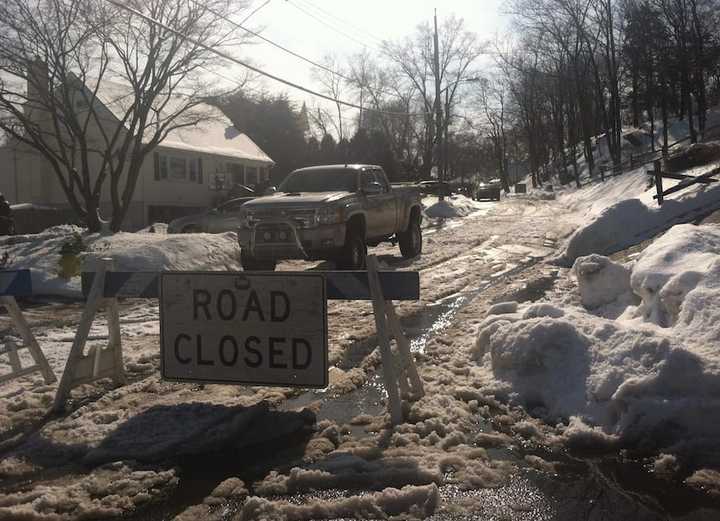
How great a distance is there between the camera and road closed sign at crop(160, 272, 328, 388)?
4559 millimetres

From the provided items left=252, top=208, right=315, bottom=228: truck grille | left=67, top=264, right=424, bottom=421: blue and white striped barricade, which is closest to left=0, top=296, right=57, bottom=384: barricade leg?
left=67, top=264, right=424, bottom=421: blue and white striped barricade

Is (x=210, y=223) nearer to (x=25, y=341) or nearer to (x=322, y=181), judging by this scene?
(x=322, y=181)

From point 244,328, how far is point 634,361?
8.70ft

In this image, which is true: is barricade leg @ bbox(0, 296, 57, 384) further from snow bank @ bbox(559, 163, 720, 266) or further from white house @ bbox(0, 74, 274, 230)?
white house @ bbox(0, 74, 274, 230)

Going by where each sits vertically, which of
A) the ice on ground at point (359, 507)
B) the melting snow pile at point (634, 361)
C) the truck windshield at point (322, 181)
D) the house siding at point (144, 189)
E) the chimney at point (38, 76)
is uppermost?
the chimney at point (38, 76)

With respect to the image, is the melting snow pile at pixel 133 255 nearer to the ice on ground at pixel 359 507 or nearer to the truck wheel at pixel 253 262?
the truck wheel at pixel 253 262

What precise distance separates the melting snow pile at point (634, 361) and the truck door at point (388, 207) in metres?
7.00

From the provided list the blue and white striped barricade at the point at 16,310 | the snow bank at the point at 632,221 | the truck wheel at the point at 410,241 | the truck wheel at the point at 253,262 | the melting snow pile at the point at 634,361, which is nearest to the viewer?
the melting snow pile at the point at 634,361

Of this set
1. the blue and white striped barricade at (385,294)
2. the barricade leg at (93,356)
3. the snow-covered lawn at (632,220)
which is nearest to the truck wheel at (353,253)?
the snow-covered lawn at (632,220)

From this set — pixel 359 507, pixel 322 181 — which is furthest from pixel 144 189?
pixel 359 507

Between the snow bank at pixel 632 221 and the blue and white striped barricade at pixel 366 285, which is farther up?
the snow bank at pixel 632 221

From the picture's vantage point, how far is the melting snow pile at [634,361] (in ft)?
13.5

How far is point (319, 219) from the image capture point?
1127 centimetres

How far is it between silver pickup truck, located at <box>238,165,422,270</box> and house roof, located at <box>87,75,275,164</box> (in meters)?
11.5
